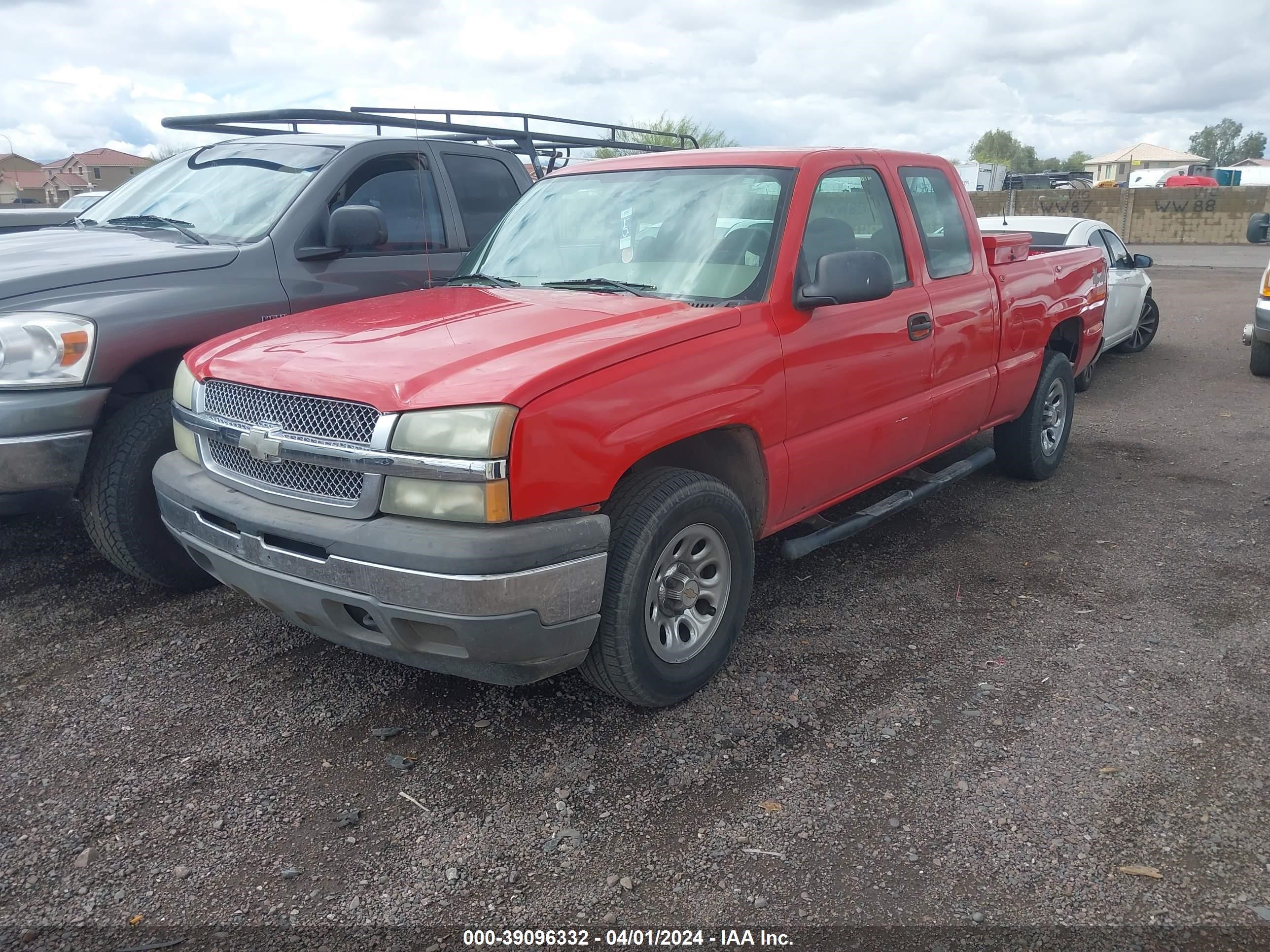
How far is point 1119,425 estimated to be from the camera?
768 cm

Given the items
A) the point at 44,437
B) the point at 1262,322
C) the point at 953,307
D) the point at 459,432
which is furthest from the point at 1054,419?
A: the point at 44,437

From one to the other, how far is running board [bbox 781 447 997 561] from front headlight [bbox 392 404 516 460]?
5.46 feet

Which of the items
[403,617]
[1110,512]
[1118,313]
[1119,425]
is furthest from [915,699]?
[1118,313]

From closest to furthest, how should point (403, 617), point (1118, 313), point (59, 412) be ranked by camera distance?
point (403, 617)
point (59, 412)
point (1118, 313)

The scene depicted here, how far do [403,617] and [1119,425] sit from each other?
264 inches

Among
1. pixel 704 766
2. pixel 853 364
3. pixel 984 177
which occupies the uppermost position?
pixel 984 177

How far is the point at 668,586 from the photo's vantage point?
3275 mm

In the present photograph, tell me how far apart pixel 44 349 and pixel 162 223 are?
150 centimetres

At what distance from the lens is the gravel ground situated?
250cm

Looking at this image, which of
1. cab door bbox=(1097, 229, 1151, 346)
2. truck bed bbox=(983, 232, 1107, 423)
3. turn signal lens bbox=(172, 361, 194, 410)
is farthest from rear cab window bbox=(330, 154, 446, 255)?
cab door bbox=(1097, 229, 1151, 346)

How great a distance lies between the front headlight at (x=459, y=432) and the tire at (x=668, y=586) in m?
0.55

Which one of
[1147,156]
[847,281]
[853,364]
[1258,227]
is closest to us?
[847,281]

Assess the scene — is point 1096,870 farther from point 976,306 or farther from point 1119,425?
point 1119,425

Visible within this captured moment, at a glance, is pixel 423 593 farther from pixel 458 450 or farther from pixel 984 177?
pixel 984 177
